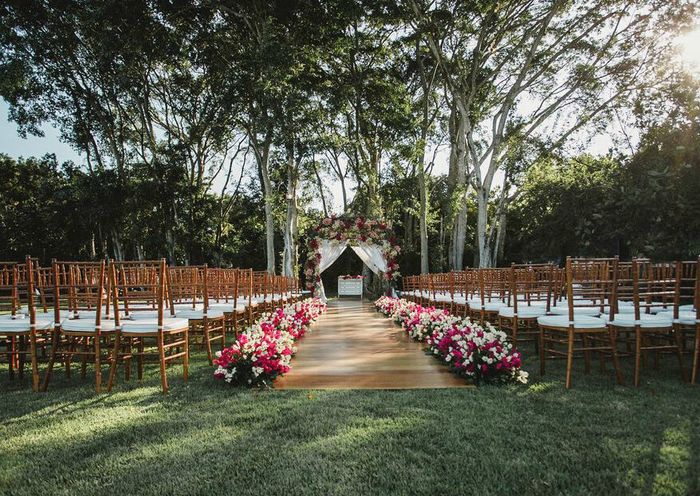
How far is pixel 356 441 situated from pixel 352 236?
524 inches

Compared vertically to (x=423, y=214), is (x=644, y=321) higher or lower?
lower

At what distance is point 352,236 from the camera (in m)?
16.0

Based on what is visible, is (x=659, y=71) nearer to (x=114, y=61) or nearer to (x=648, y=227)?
(x=648, y=227)

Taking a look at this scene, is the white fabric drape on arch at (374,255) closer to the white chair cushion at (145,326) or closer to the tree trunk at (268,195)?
the tree trunk at (268,195)

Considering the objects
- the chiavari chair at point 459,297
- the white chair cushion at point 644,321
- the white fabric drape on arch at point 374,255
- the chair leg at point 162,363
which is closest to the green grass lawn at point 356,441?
the chair leg at point 162,363

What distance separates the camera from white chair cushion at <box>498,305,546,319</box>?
5117 millimetres

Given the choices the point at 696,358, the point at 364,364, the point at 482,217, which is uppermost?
the point at 482,217

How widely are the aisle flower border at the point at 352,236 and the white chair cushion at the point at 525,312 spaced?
10.4 m

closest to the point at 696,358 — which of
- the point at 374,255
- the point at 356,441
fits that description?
the point at 356,441

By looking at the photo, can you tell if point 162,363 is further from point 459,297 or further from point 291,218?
point 291,218

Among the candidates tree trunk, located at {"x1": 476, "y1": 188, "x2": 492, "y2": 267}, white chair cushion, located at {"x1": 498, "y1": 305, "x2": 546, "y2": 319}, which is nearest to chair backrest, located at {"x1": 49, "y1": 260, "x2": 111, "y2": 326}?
white chair cushion, located at {"x1": 498, "y1": 305, "x2": 546, "y2": 319}

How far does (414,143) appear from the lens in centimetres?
1595

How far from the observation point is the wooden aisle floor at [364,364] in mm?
4246

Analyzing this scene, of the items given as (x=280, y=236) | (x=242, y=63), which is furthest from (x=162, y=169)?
(x=280, y=236)
